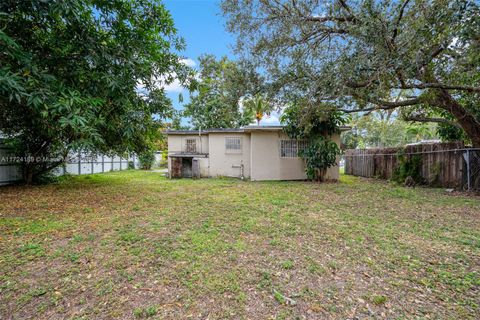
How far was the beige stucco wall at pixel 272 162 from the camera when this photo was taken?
11.2 metres

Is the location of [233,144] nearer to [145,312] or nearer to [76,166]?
[76,166]

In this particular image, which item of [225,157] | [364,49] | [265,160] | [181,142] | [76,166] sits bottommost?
[76,166]

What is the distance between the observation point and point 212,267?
2764 mm

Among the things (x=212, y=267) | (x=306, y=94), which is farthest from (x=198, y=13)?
(x=212, y=267)

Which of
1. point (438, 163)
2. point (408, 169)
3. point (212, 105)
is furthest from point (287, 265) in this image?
point (212, 105)

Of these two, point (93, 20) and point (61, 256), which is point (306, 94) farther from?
point (61, 256)

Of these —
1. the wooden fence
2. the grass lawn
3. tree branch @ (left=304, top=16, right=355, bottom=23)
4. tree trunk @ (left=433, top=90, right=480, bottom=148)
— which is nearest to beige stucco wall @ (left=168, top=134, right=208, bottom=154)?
the grass lawn

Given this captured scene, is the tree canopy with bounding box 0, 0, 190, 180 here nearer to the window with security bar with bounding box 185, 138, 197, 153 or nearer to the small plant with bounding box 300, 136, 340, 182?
Answer: the small plant with bounding box 300, 136, 340, 182

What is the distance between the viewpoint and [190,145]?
1290 centimetres

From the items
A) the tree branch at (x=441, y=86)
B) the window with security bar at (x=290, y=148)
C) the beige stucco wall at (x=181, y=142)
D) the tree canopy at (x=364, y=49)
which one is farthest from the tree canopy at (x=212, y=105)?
the tree branch at (x=441, y=86)

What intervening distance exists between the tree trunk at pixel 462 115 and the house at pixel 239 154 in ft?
13.5

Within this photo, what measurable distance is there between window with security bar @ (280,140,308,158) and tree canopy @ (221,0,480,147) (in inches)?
129

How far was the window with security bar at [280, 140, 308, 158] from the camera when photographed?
1130 centimetres

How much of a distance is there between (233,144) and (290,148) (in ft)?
9.46
